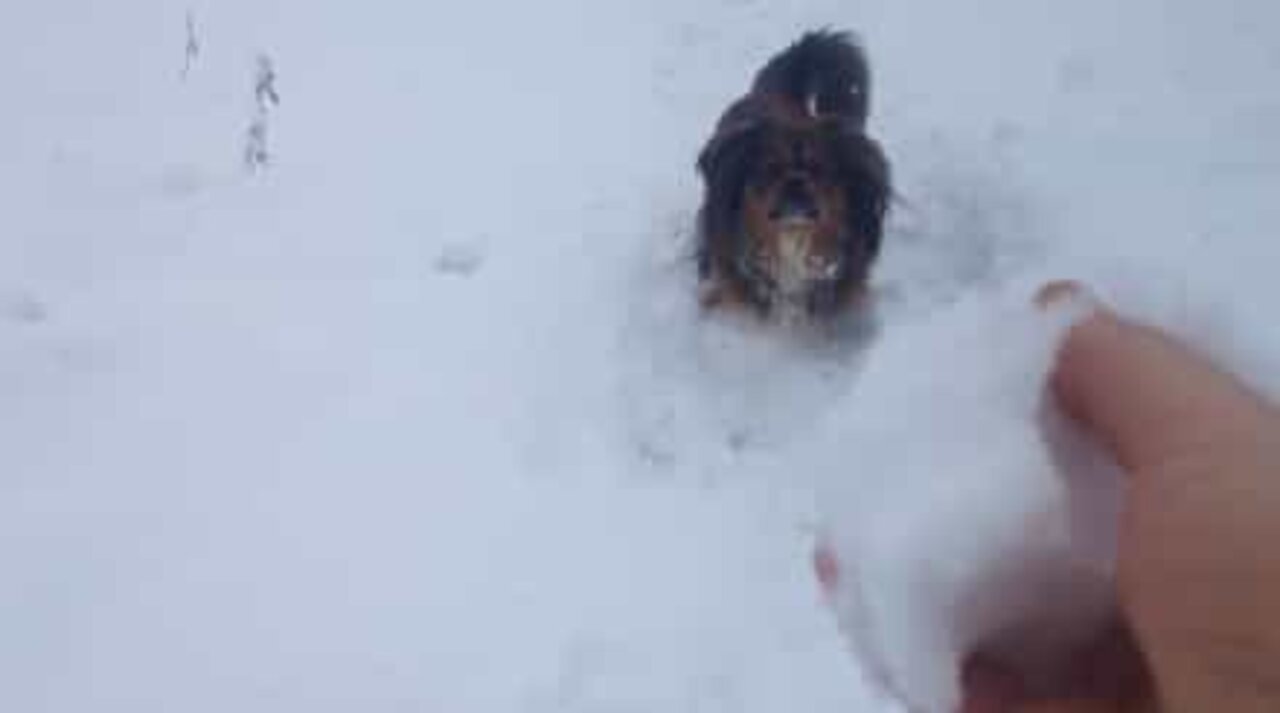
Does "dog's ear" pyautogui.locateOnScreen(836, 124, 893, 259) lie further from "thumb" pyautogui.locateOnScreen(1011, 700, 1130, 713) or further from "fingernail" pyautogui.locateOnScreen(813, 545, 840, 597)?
"thumb" pyautogui.locateOnScreen(1011, 700, 1130, 713)

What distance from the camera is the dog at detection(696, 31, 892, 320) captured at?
3258 mm

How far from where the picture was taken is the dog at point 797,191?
3258 mm

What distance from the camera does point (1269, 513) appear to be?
919 mm

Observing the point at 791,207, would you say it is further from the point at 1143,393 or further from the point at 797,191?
the point at 1143,393

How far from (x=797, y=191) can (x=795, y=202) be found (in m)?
0.03

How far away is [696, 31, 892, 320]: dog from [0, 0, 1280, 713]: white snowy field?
136mm

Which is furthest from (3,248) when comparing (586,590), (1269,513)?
(1269,513)

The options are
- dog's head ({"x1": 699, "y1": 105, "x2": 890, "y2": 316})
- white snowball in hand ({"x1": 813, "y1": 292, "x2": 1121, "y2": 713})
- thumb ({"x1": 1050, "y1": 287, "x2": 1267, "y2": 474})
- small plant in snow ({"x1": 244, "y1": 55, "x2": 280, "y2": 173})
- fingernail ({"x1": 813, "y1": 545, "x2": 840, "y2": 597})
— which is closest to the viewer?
thumb ({"x1": 1050, "y1": 287, "x2": 1267, "y2": 474})

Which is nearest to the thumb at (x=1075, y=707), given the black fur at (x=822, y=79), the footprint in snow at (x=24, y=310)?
the black fur at (x=822, y=79)

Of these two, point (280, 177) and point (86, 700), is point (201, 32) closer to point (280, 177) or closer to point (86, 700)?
point (280, 177)

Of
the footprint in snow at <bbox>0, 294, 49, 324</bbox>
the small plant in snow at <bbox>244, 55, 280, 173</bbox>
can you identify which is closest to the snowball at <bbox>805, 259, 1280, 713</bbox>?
the footprint in snow at <bbox>0, 294, 49, 324</bbox>

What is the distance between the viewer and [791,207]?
333cm

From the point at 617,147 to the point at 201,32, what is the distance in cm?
158

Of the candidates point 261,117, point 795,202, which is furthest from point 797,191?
point 261,117
